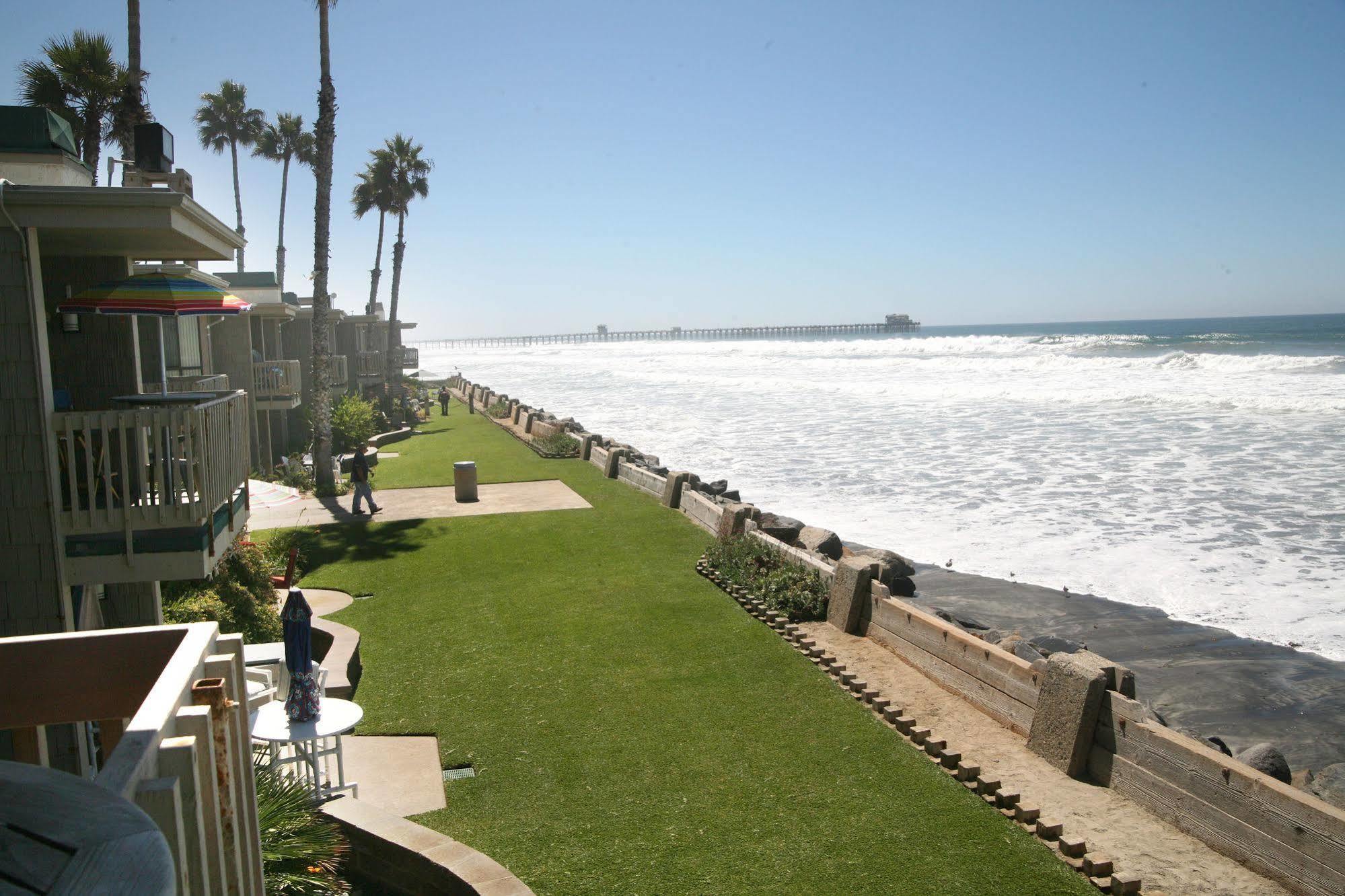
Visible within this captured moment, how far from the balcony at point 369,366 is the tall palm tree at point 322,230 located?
55.8 feet

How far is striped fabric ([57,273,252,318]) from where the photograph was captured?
24.6 ft

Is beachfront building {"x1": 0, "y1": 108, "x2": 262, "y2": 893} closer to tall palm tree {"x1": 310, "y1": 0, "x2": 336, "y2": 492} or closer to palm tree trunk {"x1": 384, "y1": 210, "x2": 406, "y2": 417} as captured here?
tall palm tree {"x1": 310, "y1": 0, "x2": 336, "y2": 492}

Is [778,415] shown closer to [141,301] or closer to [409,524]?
[409,524]

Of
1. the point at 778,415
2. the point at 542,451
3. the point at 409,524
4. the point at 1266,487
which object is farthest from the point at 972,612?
the point at 778,415

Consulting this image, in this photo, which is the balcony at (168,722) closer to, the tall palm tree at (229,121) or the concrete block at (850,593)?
the concrete block at (850,593)

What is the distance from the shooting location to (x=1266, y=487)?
851 inches

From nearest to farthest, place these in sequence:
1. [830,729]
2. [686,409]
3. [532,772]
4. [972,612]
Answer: [532,772] < [830,729] < [972,612] < [686,409]

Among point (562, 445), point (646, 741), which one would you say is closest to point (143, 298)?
point (646, 741)

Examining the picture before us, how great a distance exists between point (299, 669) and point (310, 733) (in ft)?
1.70

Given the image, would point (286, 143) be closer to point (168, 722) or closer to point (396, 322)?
point (396, 322)

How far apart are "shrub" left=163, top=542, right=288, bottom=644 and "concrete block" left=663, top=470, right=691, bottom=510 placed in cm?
828

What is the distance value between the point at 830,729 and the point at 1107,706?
2.37 m

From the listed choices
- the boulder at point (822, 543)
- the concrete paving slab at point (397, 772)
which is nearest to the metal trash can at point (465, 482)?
the boulder at point (822, 543)

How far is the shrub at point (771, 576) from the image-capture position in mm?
12273
